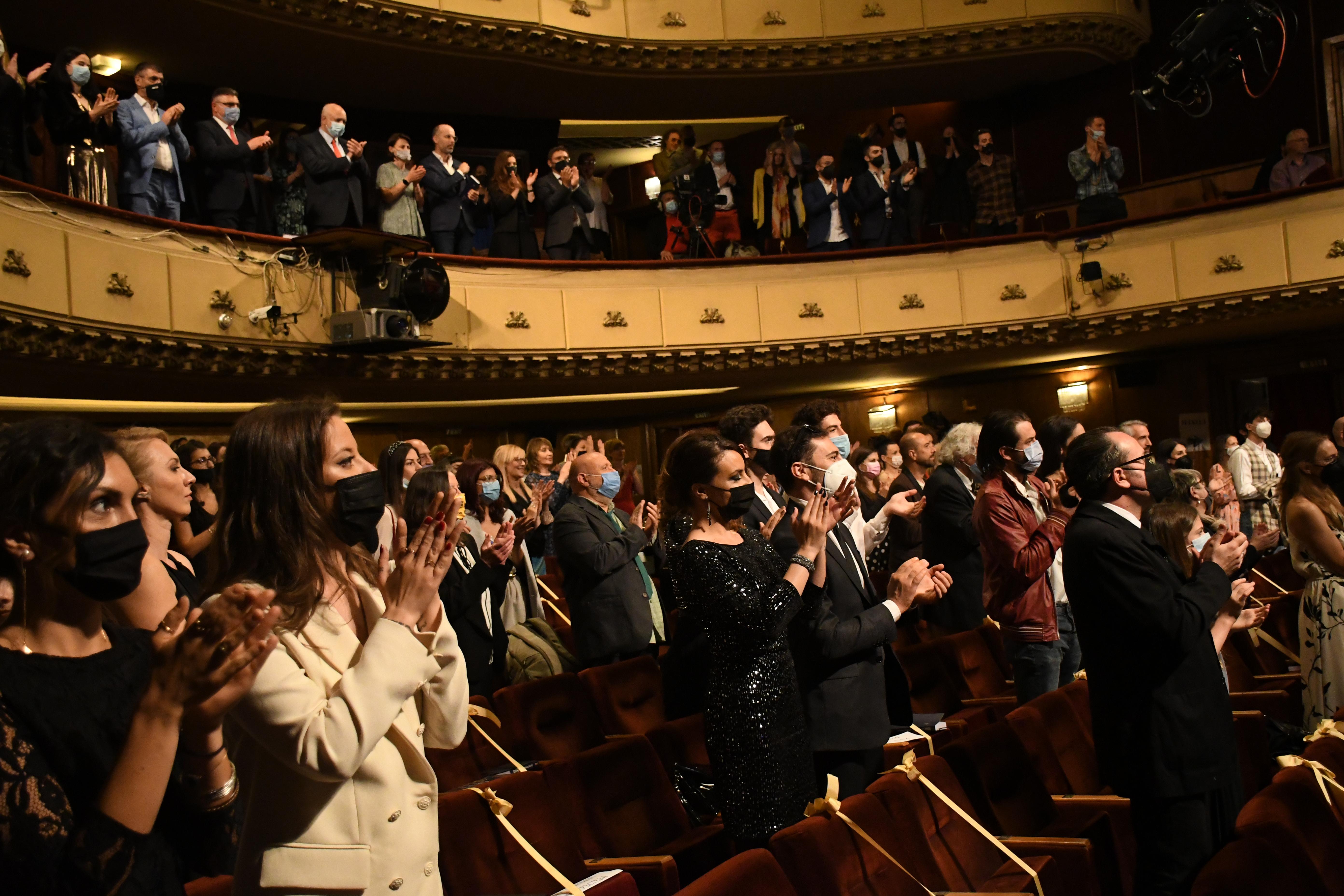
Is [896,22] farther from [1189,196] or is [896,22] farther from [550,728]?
[550,728]

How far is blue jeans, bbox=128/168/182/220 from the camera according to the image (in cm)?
712

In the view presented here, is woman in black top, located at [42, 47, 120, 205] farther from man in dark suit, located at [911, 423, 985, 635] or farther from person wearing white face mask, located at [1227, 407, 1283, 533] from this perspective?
person wearing white face mask, located at [1227, 407, 1283, 533]

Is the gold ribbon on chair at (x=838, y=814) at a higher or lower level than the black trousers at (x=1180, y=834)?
higher

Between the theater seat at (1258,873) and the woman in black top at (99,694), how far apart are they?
5.30ft

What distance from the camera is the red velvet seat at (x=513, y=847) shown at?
224cm

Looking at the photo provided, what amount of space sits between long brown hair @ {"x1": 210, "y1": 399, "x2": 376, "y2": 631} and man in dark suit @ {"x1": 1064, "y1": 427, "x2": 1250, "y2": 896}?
65.1 inches

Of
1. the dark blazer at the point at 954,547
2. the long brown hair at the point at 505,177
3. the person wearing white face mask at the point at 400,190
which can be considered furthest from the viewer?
the long brown hair at the point at 505,177

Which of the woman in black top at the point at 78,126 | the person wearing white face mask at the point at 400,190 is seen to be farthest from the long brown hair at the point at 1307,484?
the woman in black top at the point at 78,126

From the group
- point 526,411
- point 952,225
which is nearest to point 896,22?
point 952,225

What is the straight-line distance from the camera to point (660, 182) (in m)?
10.8

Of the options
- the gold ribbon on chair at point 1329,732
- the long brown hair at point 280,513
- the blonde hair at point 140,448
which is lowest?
the gold ribbon on chair at point 1329,732

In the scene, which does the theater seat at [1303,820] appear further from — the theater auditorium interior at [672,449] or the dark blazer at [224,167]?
the dark blazer at [224,167]

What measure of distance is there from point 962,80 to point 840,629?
10.8m

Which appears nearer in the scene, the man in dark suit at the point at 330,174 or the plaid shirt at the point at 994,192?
the man in dark suit at the point at 330,174
